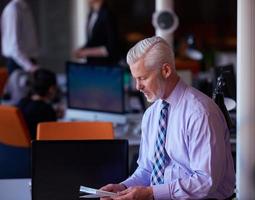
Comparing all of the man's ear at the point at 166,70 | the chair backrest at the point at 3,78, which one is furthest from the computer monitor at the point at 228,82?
the chair backrest at the point at 3,78

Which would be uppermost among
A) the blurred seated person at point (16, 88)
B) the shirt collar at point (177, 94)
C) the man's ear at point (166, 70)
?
the man's ear at point (166, 70)

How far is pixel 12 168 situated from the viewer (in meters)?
5.18

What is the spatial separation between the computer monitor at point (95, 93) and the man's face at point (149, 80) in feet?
7.50

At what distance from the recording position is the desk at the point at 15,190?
369cm

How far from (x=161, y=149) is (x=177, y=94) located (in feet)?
0.82

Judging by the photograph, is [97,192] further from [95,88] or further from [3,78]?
[3,78]

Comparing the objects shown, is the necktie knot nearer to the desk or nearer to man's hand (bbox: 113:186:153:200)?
man's hand (bbox: 113:186:153:200)

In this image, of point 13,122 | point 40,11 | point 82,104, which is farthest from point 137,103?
point 40,11

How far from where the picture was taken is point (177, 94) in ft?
11.0

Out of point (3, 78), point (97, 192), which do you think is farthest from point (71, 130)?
point (3, 78)

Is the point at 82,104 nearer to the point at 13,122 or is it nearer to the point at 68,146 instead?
the point at 13,122

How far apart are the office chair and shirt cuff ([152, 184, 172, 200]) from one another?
2092 mm

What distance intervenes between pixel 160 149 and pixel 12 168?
1.99 metres

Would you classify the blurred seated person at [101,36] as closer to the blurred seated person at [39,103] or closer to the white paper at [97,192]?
the blurred seated person at [39,103]
